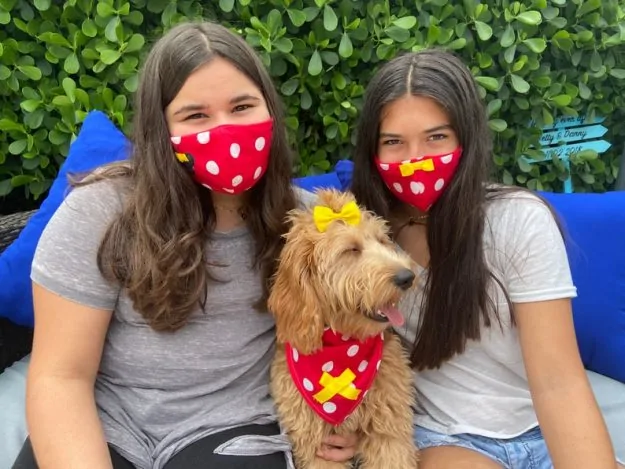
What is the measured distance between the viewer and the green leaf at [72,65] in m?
2.88

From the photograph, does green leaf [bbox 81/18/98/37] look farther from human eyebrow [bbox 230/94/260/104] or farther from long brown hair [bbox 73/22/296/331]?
human eyebrow [bbox 230/94/260/104]

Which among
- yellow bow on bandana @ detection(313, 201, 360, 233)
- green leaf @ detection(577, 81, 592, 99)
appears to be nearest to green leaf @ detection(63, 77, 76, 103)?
yellow bow on bandana @ detection(313, 201, 360, 233)

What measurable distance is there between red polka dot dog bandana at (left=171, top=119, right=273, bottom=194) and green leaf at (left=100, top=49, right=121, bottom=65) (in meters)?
1.05

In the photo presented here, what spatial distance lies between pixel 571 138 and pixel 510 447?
84.7 inches

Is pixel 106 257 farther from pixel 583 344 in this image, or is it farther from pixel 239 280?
pixel 583 344

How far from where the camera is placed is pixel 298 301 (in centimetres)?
199

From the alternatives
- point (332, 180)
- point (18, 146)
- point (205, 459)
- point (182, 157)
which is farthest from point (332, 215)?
point (18, 146)

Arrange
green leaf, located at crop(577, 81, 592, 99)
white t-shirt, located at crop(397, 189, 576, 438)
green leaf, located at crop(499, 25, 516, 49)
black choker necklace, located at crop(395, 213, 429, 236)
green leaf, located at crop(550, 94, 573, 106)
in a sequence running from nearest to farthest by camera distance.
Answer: white t-shirt, located at crop(397, 189, 576, 438) < black choker necklace, located at crop(395, 213, 429, 236) < green leaf, located at crop(499, 25, 516, 49) < green leaf, located at crop(550, 94, 573, 106) < green leaf, located at crop(577, 81, 592, 99)

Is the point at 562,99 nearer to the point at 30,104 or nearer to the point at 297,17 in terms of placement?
the point at 297,17

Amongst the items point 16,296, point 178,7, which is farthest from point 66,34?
point 16,296

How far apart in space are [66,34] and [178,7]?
57 centimetres

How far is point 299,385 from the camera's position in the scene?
2107 mm

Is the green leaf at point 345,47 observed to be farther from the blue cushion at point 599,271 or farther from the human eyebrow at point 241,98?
the blue cushion at point 599,271

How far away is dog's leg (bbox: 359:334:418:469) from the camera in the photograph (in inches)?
84.3
